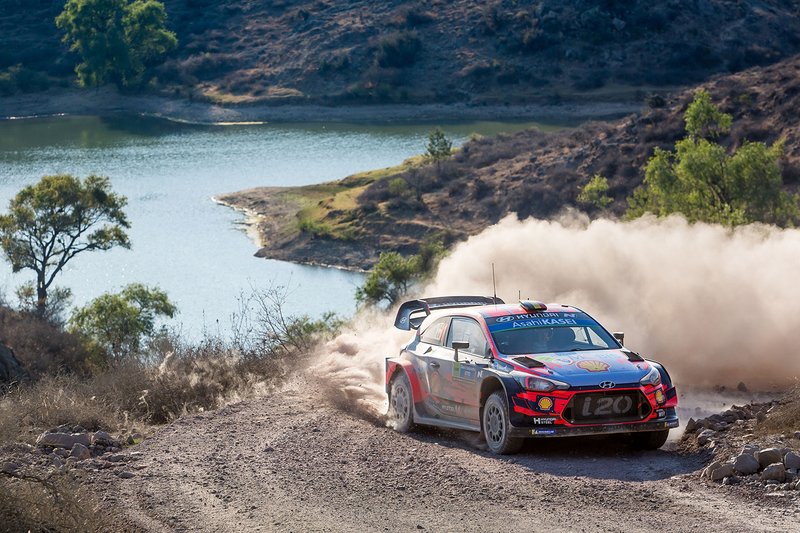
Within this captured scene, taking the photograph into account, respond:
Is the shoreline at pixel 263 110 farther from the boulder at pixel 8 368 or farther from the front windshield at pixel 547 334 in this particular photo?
the front windshield at pixel 547 334

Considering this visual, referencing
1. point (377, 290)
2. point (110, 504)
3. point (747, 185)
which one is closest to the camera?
point (110, 504)

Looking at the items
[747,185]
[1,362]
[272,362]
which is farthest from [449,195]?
[272,362]

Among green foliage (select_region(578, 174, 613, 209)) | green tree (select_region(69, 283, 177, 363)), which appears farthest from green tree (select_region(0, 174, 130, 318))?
green foliage (select_region(578, 174, 613, 209))

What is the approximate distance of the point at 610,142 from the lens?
6594 cm

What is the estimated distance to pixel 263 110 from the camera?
116188 mm

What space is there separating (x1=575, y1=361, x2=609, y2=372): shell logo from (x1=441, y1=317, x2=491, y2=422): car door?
1.09 m

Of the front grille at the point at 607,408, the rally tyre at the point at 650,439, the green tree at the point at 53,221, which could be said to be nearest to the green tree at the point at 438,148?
the green tree at the point at 53,221

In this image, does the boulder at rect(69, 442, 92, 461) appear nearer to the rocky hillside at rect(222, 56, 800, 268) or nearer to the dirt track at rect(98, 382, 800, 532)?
the dirt track at rect(98, 382, 800, 532)

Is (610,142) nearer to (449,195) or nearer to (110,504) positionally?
(449,195)

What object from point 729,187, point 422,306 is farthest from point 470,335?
point 729,187

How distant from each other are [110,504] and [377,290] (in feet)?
120

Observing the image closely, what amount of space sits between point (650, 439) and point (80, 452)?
5.92m

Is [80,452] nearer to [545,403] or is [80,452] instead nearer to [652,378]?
[545,403]

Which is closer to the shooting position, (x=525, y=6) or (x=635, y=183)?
(x=635, y=183)
